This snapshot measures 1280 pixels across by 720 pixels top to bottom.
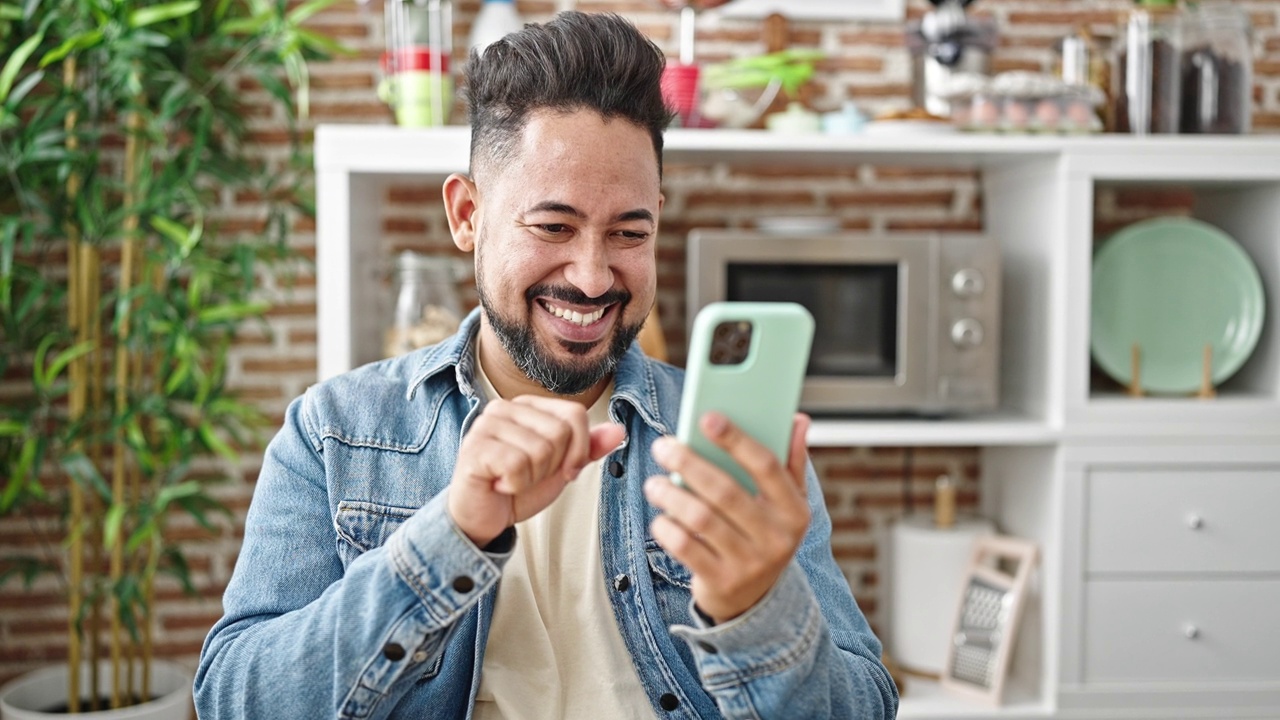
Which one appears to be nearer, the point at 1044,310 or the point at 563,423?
the point at 563,423

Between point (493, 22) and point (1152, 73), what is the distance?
1.33m

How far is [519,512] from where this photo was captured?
3.24 ft

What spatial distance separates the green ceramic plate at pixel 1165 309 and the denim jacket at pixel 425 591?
129 cm

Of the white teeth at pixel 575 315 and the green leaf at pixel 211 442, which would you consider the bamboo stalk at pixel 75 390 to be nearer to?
the green leaf at pixel 211 442

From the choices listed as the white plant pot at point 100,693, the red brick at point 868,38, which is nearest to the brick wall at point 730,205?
the red brick at point 868,38

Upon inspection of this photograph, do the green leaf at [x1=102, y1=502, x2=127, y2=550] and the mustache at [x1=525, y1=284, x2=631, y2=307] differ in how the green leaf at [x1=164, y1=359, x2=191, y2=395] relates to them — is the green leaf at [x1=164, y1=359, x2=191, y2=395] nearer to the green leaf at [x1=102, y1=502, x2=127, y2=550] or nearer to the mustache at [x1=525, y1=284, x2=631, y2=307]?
the green leaf at [x1=102, y1=502, x2=127, y2=550]

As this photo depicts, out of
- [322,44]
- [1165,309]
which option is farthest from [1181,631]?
[322,44]

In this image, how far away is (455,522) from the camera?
974 millimetres

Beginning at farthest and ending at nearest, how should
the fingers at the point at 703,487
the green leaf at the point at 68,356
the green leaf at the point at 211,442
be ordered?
1. the green leaf at the point at 211,442
2. the green leaf at the point at 68,356
3. the fingers at the point at 703,487

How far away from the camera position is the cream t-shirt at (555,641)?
3.96ft

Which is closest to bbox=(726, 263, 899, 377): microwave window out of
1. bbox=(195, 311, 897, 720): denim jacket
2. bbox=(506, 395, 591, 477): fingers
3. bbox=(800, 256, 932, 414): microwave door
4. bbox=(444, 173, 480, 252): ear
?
bbox=(800, 256, 932, 414): microwave door

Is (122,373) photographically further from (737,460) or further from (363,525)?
(737,460)

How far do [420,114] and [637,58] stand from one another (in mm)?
1011

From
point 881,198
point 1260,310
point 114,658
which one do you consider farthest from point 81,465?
point 1260,310
